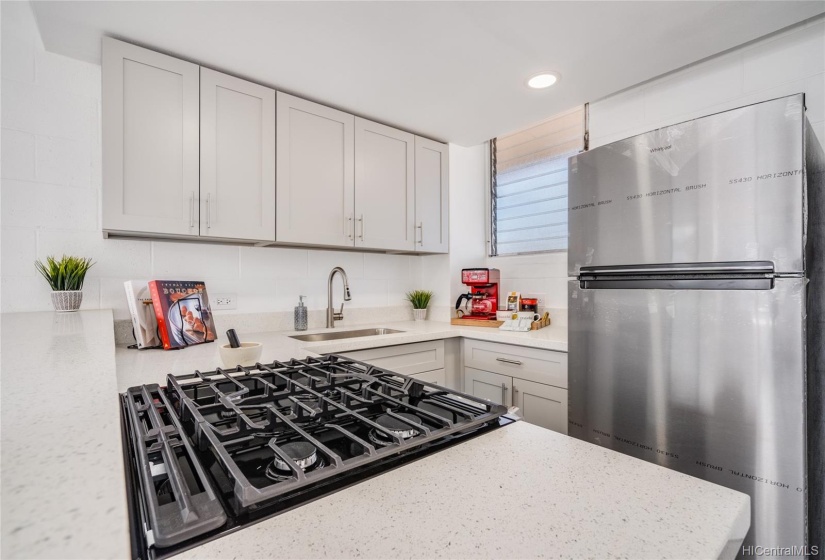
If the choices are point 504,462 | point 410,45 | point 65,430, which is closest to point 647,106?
point 410,45

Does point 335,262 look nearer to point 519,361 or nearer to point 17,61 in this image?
point 519,361

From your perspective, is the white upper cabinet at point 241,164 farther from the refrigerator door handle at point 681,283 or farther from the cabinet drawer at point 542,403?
the refrigerator door handle at point 681,283

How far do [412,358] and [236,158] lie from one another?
1.45 m

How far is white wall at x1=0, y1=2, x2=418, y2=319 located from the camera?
1663 millimetres

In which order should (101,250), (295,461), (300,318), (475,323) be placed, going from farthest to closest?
(475,323)
(300,318)
(101,250)
(295,461)

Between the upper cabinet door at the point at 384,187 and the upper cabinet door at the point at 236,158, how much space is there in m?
0.56

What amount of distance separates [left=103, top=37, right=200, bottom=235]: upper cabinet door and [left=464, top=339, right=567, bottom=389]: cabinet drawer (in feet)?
5.61

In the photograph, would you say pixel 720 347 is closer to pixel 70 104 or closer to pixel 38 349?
pixel 38 349

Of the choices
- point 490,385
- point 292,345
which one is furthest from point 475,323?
point 292,345

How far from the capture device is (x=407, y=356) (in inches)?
87.0

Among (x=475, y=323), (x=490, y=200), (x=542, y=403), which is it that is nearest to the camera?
(x=542, y=403)

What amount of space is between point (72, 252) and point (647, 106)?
123 inches

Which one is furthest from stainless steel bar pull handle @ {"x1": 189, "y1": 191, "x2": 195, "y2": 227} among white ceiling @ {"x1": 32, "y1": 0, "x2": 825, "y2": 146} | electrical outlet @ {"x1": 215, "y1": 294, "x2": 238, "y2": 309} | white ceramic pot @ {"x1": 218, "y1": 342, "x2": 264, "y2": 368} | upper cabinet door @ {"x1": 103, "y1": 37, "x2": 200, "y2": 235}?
white ceramic pot @ {"x1": 218, "y1": 342, "x2": 264, "y2": 368}

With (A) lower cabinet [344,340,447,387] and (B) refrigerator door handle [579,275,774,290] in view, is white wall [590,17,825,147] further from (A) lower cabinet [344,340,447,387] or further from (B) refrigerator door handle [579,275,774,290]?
(A) lower cabinet [344,340,447,387]
